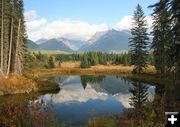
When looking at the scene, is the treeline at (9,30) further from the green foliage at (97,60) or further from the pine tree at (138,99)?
the green foliage at (97,60)

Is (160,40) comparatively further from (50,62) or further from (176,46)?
(50,62)

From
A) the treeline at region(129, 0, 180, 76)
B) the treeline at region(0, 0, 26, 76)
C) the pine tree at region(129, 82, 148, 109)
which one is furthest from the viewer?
the treeline at region(0, 0, 26, 76)

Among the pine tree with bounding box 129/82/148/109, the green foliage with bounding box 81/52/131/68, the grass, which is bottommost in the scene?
the pine tree with bounding box 129/82/148/109

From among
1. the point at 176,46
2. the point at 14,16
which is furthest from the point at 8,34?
the point at 176,46

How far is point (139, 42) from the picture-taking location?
222ft

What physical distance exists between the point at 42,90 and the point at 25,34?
21.0m

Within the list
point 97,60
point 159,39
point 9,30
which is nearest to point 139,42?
point 159,39

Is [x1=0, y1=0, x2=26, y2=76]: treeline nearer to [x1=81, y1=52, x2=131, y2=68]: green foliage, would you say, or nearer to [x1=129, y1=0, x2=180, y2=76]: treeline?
[x1=129, y1=0, x2=180, y2=76]: treeline

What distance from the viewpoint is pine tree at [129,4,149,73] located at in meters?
66.0

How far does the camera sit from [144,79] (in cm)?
5647

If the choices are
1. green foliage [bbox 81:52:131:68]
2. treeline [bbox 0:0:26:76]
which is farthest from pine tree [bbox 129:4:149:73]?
green foliage [bbox 81:52:131:68]

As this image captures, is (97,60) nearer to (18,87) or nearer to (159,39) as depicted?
(159,39)

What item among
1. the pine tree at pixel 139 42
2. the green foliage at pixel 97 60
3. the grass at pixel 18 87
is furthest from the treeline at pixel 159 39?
the green foliage at pixel 97 60

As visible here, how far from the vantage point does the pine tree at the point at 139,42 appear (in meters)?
66.0
